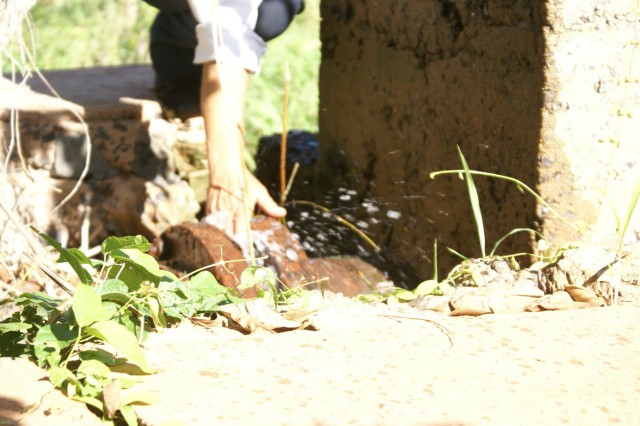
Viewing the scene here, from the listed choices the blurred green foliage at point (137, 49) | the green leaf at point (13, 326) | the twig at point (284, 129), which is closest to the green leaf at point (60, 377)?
the green leaf at point (13, 326)

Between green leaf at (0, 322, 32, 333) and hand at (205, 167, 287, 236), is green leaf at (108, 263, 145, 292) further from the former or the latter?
hand at (205, 167, 287, 236)

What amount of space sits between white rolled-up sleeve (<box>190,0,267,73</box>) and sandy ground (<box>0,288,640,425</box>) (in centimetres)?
156

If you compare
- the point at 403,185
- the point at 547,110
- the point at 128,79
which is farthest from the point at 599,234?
the point at 128,79

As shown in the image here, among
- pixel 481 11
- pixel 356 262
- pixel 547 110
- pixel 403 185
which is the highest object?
pixel 481 11

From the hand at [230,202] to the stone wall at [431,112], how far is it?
0.49 meters

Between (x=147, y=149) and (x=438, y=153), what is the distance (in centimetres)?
125

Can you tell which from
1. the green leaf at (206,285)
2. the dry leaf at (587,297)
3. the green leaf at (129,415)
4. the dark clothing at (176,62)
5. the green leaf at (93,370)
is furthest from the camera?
the dark clothing at (176,62)

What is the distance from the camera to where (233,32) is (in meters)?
3.39

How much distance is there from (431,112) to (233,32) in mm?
719

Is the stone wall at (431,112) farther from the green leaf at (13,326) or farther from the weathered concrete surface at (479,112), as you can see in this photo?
the green leaf at (13,326)

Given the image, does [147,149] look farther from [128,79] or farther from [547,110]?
[547,110]

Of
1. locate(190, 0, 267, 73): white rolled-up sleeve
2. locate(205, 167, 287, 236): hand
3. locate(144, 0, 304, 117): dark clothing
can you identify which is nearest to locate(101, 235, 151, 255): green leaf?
locate(205, 167, 287, 236): hand

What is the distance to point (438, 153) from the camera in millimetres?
3193

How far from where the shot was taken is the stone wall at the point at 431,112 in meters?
2.70
